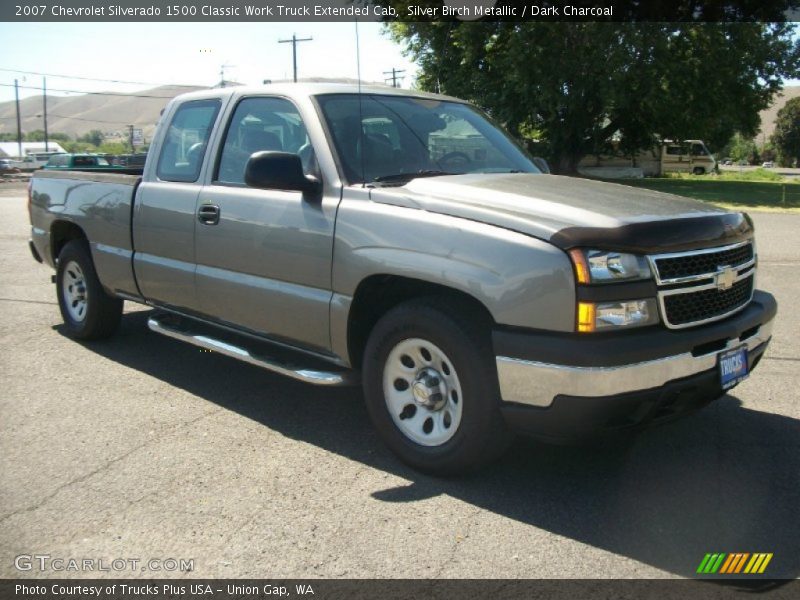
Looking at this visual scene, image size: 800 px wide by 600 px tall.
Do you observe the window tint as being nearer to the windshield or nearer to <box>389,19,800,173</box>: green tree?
<box>389,19,800,173</box>: green tree

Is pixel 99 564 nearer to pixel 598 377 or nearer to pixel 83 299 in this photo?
pixel 598 377

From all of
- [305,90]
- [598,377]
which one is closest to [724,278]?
[598,377]

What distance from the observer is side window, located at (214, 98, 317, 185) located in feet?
15.3

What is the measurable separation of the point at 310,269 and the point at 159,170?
6.09ft

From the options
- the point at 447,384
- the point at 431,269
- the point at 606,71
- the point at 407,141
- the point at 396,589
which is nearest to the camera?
the point at 396,589

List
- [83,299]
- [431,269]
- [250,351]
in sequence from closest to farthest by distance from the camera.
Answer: [431,269] < [250,351] < [83,299]

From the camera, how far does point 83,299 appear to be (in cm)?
663

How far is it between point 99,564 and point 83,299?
392cm

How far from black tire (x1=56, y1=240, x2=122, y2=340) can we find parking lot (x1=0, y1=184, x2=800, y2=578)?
901 mm

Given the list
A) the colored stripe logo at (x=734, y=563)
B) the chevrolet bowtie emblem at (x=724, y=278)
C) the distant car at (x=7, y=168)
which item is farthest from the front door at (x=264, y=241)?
the distant car at (x=7, y=168)

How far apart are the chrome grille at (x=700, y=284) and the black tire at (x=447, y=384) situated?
32.3 inches

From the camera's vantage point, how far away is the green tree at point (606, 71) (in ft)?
96.7

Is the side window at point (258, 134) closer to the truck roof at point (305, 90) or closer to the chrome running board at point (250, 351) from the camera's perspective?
the truck roof at point (305, 90)

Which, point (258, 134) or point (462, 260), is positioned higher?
point (258, 134)
